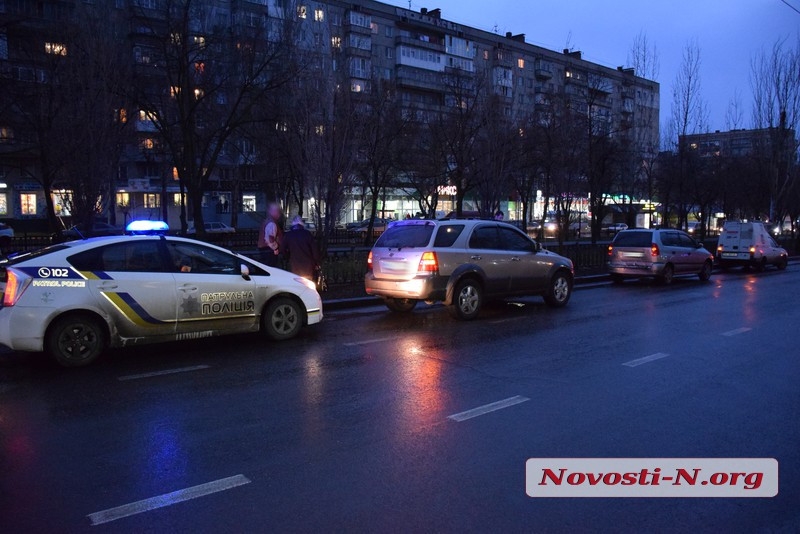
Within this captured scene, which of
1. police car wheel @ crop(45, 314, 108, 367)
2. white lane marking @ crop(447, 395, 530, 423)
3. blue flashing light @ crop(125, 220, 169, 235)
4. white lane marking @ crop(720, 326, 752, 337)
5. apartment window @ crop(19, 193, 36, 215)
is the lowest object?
white lane marking @ crop(720, 326, 752, 337)

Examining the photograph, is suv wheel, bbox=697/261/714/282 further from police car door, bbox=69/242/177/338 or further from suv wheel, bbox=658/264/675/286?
police car door, bbox=69/242/177/338

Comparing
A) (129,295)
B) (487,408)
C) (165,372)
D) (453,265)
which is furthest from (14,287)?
(453,265)

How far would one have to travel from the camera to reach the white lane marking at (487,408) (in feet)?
17.5

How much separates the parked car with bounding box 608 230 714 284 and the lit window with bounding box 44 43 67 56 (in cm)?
1740

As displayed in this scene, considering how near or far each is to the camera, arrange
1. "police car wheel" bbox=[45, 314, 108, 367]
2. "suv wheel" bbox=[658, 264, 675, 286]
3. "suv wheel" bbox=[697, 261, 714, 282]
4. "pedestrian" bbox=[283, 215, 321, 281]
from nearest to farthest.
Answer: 1. "police car wheel" bbox=[45, 314, 108, 367]
2. "pedestrian" bbox=[283, 215, 321, 281]
3. "suv wheel" bbox=[658, 264, 675, 286]
4. "suv wheel" bbox=[697, 261, 714, 282]

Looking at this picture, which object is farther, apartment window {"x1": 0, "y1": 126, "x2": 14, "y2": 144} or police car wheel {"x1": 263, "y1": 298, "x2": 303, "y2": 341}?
apartment window {"x1": 0, "y1": 126, "x2": 14, "y2": 144}

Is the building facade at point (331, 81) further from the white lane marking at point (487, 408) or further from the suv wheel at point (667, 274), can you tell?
the white lane marking at point (487, 408)

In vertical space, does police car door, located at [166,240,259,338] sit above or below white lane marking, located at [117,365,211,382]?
above

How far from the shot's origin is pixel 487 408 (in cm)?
557

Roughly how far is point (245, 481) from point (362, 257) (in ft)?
41.1

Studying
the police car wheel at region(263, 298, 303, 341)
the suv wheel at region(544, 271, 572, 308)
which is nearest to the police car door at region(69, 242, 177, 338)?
the police car wheel at region(263, 298, 303, 341)

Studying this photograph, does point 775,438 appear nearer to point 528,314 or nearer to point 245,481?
point 245,481

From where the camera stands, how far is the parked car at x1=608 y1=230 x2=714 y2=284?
1686cm

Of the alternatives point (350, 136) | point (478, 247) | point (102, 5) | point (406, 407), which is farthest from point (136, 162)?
point (406, 407)
